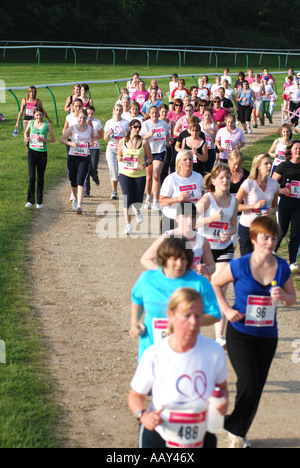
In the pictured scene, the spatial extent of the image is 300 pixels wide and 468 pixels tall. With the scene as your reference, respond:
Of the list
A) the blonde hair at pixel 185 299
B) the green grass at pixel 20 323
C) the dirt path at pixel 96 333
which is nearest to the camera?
the blonde hair at pixel 185 299

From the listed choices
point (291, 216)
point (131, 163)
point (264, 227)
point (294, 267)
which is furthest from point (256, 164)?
point (131, 163)

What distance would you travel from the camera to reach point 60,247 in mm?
13398

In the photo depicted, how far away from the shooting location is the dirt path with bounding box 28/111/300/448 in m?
7.23

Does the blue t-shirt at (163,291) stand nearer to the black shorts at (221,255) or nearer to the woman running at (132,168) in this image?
the black shorts at (221,255)

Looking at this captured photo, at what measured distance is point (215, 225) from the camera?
905 centimetres

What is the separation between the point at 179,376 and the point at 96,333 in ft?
15.3

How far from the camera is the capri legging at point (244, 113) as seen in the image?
27.2m

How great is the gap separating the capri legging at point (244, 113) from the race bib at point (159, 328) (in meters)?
21.7

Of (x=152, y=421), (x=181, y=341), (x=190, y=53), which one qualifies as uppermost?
(x=181, y=341)

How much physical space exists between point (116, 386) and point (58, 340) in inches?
56.6

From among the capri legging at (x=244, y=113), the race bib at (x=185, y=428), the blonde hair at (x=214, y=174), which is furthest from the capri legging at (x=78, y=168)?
the capri legging at (x=244, y=113)

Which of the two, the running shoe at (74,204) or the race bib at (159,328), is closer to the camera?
the race bib at (159,328)

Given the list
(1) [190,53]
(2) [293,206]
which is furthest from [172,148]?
(1) [190,53]
